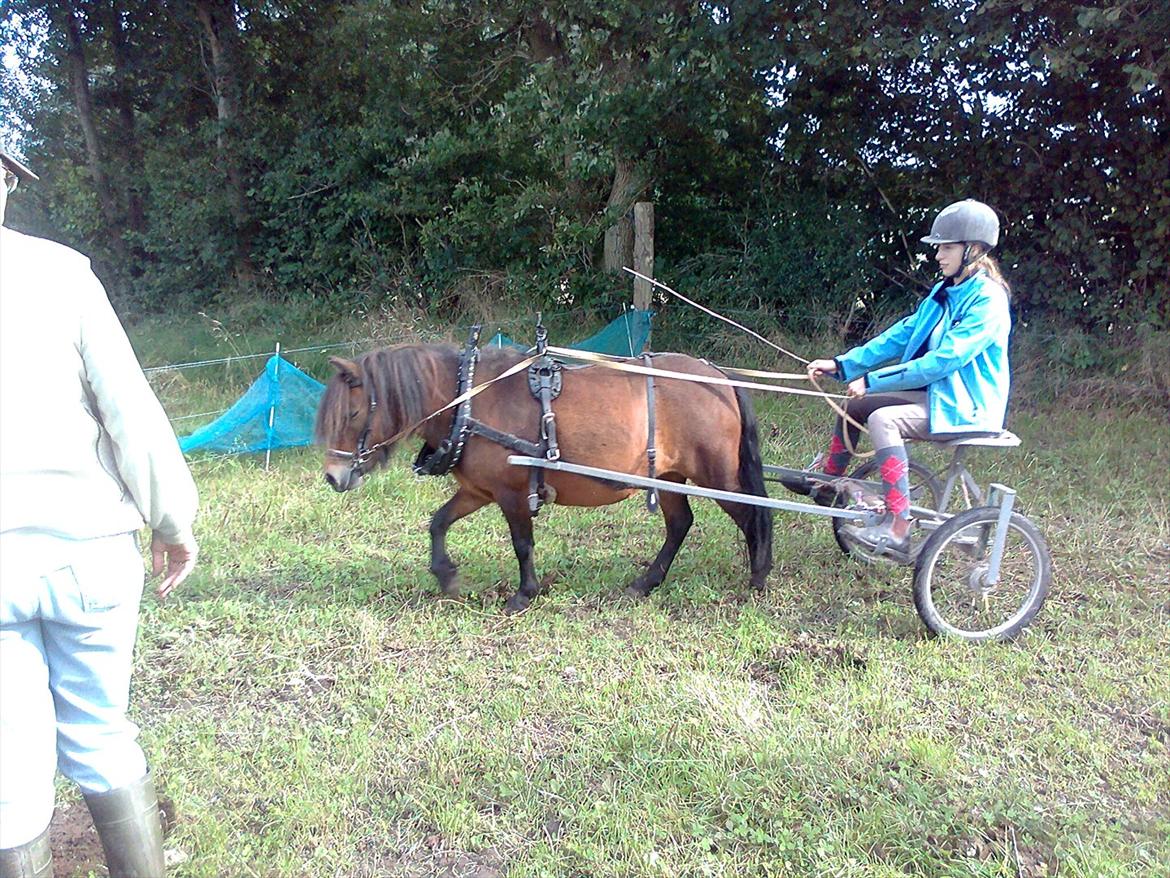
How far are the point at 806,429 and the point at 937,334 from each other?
349 centimetres

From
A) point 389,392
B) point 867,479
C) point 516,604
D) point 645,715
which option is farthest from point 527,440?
point 867,479

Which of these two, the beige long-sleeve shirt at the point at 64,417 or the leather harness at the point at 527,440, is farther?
the leather harness at the point at 527,440

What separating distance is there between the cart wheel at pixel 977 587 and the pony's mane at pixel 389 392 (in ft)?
8.12

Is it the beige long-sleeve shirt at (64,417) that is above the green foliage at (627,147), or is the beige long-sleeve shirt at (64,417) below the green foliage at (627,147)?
below

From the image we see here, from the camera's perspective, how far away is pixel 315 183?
14188mm

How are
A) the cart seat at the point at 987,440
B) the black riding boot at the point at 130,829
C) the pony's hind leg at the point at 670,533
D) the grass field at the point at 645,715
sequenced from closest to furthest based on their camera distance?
1. the black riding boot at the point at 130,829
2. the grass field at the point at 645,715
3. the cart seat at the point at 987,440
4. the pony's hind leg at the point at 670,533

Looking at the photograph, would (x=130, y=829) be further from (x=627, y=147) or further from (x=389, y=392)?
(x=627, y=147)

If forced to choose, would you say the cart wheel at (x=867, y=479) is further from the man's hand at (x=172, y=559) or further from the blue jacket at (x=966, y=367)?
the man's hand at (x=172, y=559)

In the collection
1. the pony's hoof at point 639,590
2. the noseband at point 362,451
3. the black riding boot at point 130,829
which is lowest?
Answer: the pony's hoof at point 639,590

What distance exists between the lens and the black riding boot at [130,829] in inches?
83.4

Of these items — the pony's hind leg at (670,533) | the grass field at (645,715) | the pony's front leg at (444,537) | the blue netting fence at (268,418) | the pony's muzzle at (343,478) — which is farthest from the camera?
the blue netting fence at (268,418)

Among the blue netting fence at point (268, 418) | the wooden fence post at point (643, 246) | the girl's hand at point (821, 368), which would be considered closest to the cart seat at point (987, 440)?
the girl's hand at point (821, 368)

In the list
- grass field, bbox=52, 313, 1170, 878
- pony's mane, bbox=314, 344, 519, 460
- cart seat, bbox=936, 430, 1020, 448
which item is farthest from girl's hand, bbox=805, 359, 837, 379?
pony's mane, bbox=314, 344, 519, 460

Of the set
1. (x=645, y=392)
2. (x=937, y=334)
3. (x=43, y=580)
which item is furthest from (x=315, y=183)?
(x=43, y=580)
